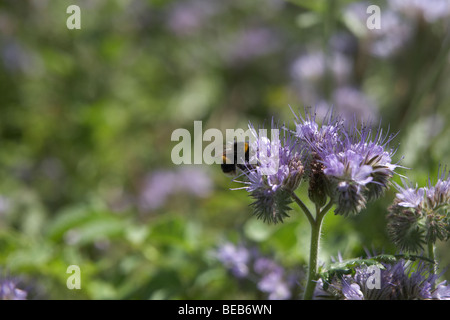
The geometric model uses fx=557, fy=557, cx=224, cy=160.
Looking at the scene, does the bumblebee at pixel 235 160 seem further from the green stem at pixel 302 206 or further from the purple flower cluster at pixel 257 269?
the purple flower cluster at pixel 257 269

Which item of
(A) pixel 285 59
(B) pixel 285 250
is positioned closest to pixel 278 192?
(B) pixel 285 250

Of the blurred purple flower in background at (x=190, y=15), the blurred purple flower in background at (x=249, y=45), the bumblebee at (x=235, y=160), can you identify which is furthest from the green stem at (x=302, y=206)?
the blurred purple flower in background at (x=190, y=15)

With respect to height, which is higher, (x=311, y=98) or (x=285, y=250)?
(x=311, y=98)

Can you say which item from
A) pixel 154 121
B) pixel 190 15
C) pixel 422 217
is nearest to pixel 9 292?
pixel 422 217

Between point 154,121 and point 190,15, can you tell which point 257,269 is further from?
point 190,15

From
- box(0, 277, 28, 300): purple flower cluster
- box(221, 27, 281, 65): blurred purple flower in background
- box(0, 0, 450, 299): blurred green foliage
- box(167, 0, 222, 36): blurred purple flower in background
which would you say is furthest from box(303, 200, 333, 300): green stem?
box(167, 0, 222, 36): blurred purple flower in background

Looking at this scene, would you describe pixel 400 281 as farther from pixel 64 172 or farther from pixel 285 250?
pixel 64 172
